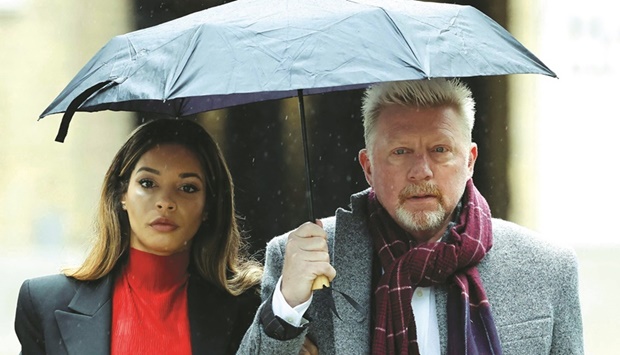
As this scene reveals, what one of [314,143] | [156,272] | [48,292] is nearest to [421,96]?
[156,272]

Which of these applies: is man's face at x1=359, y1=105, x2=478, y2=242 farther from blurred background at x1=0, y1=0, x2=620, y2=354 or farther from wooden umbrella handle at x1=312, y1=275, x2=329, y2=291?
blurred background at x1=0, y1=0, x2=620, y2=354

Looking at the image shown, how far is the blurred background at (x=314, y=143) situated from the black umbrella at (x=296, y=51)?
3.56 metres

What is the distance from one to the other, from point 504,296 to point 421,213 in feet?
1.23

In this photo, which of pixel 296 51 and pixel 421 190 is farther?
pixel 421 190

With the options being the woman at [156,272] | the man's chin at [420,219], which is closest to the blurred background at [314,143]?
the woman at [156,272]

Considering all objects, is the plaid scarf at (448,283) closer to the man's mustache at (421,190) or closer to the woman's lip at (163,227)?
the man's mustache at (421,190)

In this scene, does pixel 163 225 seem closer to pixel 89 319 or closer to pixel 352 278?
pixel 89 319

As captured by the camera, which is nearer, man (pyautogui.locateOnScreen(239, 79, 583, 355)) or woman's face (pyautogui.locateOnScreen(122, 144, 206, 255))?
man (pyautogui.locateOnScreen(239, 79, 583, 355))

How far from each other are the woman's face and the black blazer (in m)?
0.21

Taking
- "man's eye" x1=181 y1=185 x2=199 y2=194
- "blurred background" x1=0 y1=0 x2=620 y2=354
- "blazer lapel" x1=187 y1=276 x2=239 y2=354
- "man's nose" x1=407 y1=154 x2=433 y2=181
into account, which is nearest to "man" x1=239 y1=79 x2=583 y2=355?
"man's nose" x1=407 y1=154 x2=433 y2=181

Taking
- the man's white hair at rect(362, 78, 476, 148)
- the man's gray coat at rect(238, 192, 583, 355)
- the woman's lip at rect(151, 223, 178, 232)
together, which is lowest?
the man's gray coat at rect(238, 192, 583, 355)

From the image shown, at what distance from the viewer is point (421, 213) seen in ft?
13.3

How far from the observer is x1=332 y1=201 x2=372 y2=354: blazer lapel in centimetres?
409

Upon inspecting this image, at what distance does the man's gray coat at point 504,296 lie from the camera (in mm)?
4066
